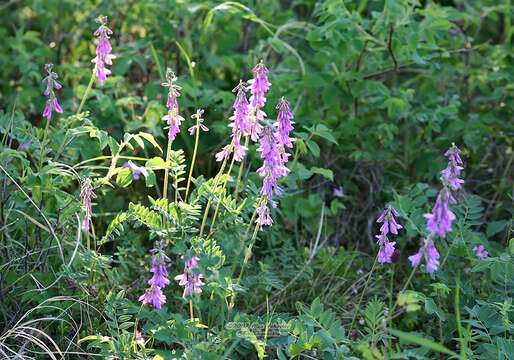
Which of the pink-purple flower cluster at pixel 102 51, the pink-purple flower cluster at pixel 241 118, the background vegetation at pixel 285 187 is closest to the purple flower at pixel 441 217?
the background vegetation at pixel 285 187

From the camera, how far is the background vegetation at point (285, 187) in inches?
89.6

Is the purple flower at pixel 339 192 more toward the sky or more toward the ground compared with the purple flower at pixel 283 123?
more toward the ground

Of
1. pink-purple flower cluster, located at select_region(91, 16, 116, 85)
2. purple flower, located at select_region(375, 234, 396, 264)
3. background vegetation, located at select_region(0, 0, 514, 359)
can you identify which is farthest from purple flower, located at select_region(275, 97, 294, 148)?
pink-purple flower cluster, located at select_region(91, 16, 116, 85)

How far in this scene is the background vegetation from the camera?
228cm

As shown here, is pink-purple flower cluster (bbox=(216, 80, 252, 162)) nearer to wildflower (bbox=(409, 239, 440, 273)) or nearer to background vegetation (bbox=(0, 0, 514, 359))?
background vegetation (bbox=(0, 0, 514, 359))

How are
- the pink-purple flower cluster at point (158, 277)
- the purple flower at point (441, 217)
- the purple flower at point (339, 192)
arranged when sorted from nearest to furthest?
the purple flower at point (441, 217) < the pink-purple flower cluster at point (158, 277) < the purple flower at point (339, 192)

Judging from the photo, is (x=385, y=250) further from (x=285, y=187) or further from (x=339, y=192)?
(x=339, y=192)

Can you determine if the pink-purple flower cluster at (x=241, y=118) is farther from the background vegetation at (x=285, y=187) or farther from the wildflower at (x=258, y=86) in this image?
the background vegetation at (x=285, y=187)

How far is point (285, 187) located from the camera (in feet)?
10.6

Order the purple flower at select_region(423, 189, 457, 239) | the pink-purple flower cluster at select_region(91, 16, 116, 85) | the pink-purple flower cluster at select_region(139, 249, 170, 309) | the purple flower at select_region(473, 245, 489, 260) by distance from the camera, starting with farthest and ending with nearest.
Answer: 1. the purple flower at select_region(473, 245, 489, 260)
2. the pink-purple flower cluster at select_region(91, 16, 116, 85)
3. the pink-purple flower cluster at select_region(139, 249, 170, 309)
4. the purple flower at select_region(423, 189, 457, 239)

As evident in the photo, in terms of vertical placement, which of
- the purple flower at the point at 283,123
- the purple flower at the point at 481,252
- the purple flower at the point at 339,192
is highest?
the purple flower at the point at 283,123

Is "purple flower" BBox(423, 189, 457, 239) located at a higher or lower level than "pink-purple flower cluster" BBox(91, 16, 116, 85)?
lower

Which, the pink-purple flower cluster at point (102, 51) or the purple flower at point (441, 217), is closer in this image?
the purple flower at point (441, 217)

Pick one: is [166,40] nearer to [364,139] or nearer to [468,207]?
[364,139]
